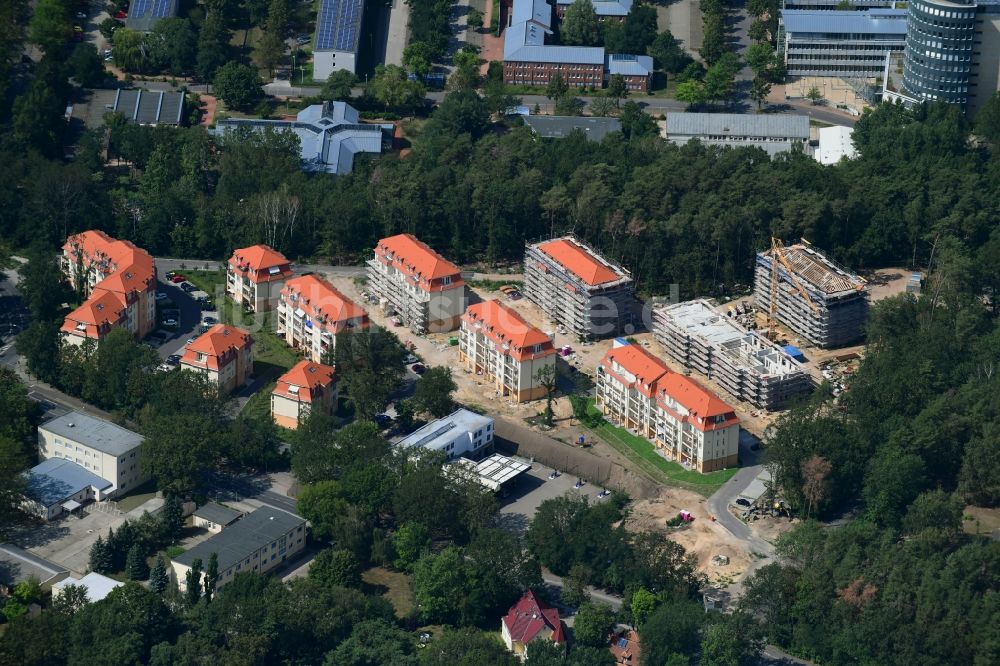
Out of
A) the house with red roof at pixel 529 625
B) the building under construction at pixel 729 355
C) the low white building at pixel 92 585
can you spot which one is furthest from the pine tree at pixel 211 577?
the building under construction at pixel 729 355

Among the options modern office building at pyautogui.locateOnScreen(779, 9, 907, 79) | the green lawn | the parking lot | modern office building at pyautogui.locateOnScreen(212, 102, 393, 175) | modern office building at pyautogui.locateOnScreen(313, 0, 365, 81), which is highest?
modern office building at pyautogui.locateOnScreen(779, 9, 907, 79)

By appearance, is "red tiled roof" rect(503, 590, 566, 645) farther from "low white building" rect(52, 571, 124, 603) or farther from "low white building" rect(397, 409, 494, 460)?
"low white building" rect(52, 571, 124, 603)

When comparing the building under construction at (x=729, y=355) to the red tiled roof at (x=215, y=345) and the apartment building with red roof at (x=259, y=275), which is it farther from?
the red tiled roof at (x=215, y=345)

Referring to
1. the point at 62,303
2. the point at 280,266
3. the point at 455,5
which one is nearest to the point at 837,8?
the point at 455,5

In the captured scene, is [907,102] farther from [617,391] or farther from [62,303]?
[62,303]

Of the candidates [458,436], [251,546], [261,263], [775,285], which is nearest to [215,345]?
[261,263]

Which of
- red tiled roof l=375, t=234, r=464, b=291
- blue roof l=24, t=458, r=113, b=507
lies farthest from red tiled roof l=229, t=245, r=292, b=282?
blue roof l=24, t=458, r=113, b=507
